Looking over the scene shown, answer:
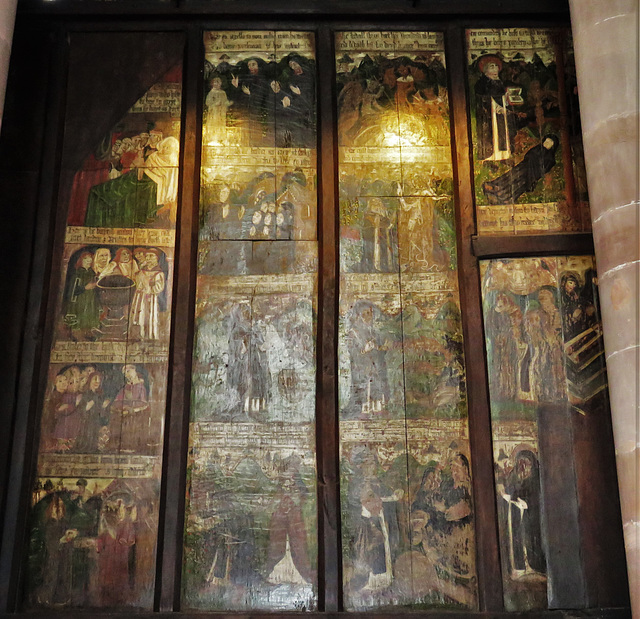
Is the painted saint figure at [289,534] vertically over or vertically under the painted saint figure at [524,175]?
under

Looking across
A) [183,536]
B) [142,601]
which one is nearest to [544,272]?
[183,536]

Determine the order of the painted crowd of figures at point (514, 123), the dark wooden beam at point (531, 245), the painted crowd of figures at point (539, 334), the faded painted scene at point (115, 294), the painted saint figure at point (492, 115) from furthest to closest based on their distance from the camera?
the painted saint figure at point (492, 115)
the painted crowd of figures at point (514, 123)
the dark wooden beam at point (531, 245)
the faded painted scene at point (115, 294)
the painted crowd of figures at point (539, 334)

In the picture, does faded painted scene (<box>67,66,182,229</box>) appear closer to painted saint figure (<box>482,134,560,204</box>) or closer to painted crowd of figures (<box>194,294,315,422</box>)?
painted crowd of figures (<box>194,294,315,422</box>)

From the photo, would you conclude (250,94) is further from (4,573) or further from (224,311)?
(4,573)

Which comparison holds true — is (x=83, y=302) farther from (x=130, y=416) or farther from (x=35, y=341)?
(x=130, y=416)

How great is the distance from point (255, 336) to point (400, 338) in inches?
53.1

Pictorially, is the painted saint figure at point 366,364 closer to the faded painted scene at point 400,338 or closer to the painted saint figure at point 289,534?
the faded painted scene at point 400,338

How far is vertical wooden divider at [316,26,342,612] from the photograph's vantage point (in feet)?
23.6

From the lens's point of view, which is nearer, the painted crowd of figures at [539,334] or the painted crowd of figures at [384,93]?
the painted crowd of figures at [539,334]

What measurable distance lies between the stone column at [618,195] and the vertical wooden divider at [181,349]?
361 centimetres

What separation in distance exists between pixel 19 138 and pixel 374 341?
3993 mm

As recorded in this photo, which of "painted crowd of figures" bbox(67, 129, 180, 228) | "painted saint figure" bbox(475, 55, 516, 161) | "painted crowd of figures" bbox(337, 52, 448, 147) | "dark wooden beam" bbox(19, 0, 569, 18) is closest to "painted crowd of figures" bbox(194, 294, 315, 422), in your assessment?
"painted crowd of figures" bbox(67, 129, 180, 228)

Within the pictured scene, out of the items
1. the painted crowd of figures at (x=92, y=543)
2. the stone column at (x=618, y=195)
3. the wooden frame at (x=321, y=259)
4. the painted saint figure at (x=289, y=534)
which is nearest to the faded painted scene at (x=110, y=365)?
the painted crowd of figures at (x=92, y=543)

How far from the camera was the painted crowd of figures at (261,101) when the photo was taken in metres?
8.45
